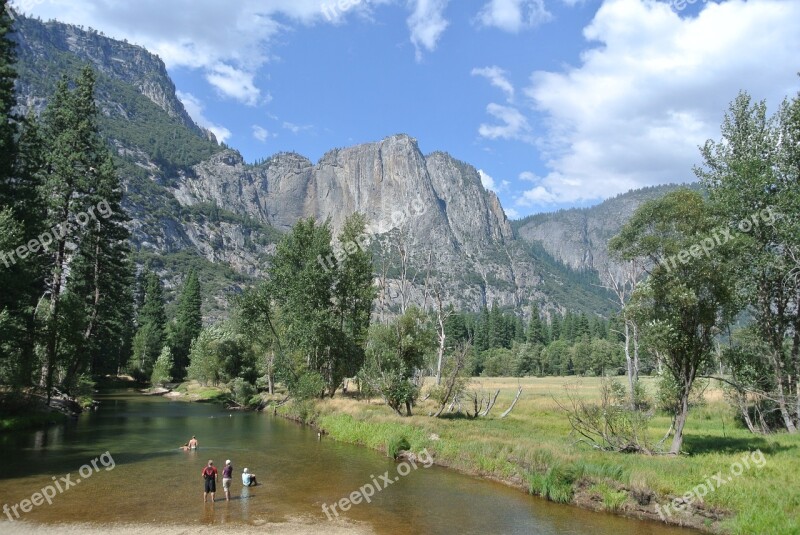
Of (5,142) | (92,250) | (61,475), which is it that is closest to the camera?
(61,475)

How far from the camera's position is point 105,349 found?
8894cm

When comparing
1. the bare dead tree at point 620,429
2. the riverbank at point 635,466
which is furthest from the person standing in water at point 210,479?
the bare dead tree at point 620,429

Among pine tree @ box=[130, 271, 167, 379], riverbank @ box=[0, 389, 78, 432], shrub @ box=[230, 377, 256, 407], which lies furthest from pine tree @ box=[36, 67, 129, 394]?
pine tree @ box=[130, 271, 167, 379]

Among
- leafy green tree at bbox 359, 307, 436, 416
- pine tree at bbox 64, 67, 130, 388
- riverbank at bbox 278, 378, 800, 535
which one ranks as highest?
pine tree at bbox 64, 67, 130, 388

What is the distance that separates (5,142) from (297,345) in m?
30.5

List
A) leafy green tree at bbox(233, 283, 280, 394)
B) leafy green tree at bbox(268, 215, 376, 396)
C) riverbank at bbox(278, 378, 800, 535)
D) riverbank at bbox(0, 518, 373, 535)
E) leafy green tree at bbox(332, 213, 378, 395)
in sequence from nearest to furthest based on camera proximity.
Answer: riverbank at bbox(0, 518, 373, 535) → riverbank at bbox(278, 378, 800, 535) → leafy green tree at bbox(268, 215, 376, 396) → leafy green tree at bbox(332, 213, 378, 395) → leafy green tree at bbox(233, 283, 280, 394)

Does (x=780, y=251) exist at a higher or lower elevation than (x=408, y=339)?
higher

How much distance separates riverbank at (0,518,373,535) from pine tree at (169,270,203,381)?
86289 mm

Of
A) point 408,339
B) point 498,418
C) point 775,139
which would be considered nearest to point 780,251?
point 775,139

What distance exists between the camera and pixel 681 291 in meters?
25.0

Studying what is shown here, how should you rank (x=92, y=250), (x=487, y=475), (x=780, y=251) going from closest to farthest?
(x=487, y=475)
(x=780, y=251)
(x=92, y=250)

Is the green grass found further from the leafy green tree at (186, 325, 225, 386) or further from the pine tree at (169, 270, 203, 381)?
the pine tree at (169, 270, 203, 381)

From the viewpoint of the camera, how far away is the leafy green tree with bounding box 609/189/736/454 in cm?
2528

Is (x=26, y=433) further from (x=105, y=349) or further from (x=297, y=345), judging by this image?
(x=105, y=349)
